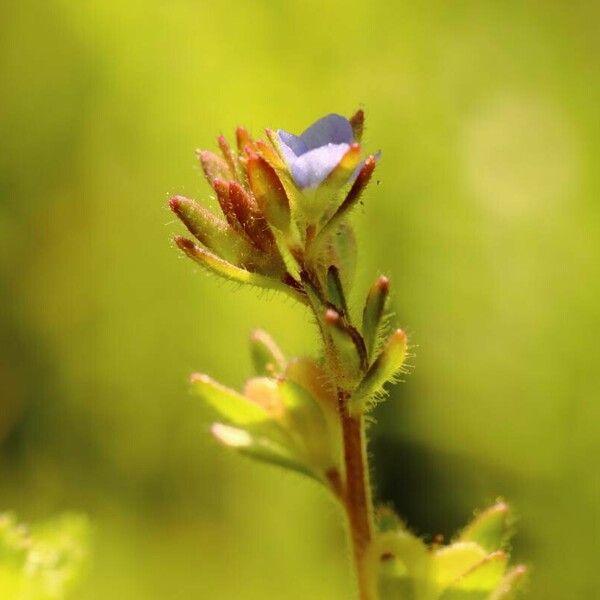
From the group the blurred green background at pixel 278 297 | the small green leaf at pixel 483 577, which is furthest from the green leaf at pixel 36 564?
the blurred green background at pixel 278 297

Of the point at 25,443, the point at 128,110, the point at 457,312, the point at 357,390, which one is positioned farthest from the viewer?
the point at 128,110

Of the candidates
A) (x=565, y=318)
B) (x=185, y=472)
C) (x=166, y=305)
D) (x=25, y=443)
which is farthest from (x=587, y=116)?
(x=25, y=443)

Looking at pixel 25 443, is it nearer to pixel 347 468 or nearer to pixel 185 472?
pixel 185 472

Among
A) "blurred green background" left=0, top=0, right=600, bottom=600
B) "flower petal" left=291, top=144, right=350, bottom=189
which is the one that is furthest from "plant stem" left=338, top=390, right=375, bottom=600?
"blurred green background" left=0, top=0, right=600, bottom=600

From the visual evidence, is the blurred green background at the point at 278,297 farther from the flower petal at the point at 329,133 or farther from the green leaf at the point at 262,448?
the flower petal at the point at 329,133

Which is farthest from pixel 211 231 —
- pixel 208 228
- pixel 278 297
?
pixel 278 297

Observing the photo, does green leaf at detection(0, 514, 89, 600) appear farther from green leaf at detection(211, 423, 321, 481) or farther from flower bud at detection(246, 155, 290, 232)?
flower bud at detection(246, 155, 290, 232)
